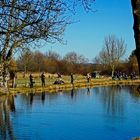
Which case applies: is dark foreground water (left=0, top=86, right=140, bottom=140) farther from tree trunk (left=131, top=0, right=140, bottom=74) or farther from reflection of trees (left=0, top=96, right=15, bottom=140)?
tree trunk (left=131, top=0, right=140, bottom=74)

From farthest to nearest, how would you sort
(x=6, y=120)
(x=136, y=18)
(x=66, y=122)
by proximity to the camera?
(x=6, y=120)
(x=66, y=122)
(x=136, y=18)

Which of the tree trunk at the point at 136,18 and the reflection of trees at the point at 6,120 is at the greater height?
the tree trunk at the point at 136,18

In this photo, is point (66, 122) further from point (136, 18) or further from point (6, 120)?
point (136, 18)

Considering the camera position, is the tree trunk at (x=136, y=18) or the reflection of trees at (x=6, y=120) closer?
the tree trunk at (x=136, y=18)

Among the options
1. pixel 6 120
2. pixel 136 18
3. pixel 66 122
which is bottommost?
pixel 66 122

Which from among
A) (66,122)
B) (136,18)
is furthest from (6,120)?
(136,18)

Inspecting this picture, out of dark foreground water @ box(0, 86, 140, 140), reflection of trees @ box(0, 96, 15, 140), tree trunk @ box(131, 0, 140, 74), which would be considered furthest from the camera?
dark foreground water @ box(0, 86, 140, 140)

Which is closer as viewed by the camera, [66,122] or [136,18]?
[136,18]

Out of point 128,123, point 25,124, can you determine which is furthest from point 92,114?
point 25,124

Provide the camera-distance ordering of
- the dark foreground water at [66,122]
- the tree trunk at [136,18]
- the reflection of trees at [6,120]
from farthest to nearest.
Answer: the dark foreground water at [66,122] → the reflection of trees at [6,120] → the tree trunk at [136,18]

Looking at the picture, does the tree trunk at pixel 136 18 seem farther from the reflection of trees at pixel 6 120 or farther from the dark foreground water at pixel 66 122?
the reflection of trees at pixel 6 120

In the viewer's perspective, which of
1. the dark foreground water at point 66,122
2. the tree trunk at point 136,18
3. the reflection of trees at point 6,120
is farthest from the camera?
the dark foreground water at point 66,122

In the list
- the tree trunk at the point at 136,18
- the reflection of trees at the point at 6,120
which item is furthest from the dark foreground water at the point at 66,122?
the tree trunk at the point at 136,18

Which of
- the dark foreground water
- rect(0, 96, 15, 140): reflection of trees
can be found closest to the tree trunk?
the dark foreground water
